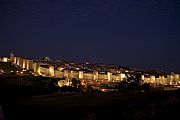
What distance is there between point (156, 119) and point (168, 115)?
3.48ft

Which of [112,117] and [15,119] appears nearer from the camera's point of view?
[15,119]

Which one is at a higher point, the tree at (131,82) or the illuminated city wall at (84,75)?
the illuminated city wall at (84,75)

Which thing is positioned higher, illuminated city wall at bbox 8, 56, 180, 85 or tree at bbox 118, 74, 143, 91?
illuminated city wall at bbox 8, 56, 180, 85

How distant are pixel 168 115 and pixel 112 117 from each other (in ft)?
8.69

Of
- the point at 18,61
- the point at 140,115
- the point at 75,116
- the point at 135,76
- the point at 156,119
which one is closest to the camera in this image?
the point at 156,119

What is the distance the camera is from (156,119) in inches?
486

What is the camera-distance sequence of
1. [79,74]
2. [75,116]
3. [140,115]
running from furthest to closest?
[79,74], [75,116], [140,115]

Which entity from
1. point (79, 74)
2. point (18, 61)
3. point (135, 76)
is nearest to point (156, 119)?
point (135, 76)

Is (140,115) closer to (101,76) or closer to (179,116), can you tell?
(179,116)

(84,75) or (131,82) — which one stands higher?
(84,75)

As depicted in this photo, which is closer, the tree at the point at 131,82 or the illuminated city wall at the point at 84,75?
the tree at the point at 131,82

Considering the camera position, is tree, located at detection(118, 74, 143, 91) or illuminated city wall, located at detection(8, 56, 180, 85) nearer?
tree, located at detection(118, 74, 143, 91)

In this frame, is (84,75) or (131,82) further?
(84,75)

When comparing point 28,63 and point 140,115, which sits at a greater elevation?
point 28,63
